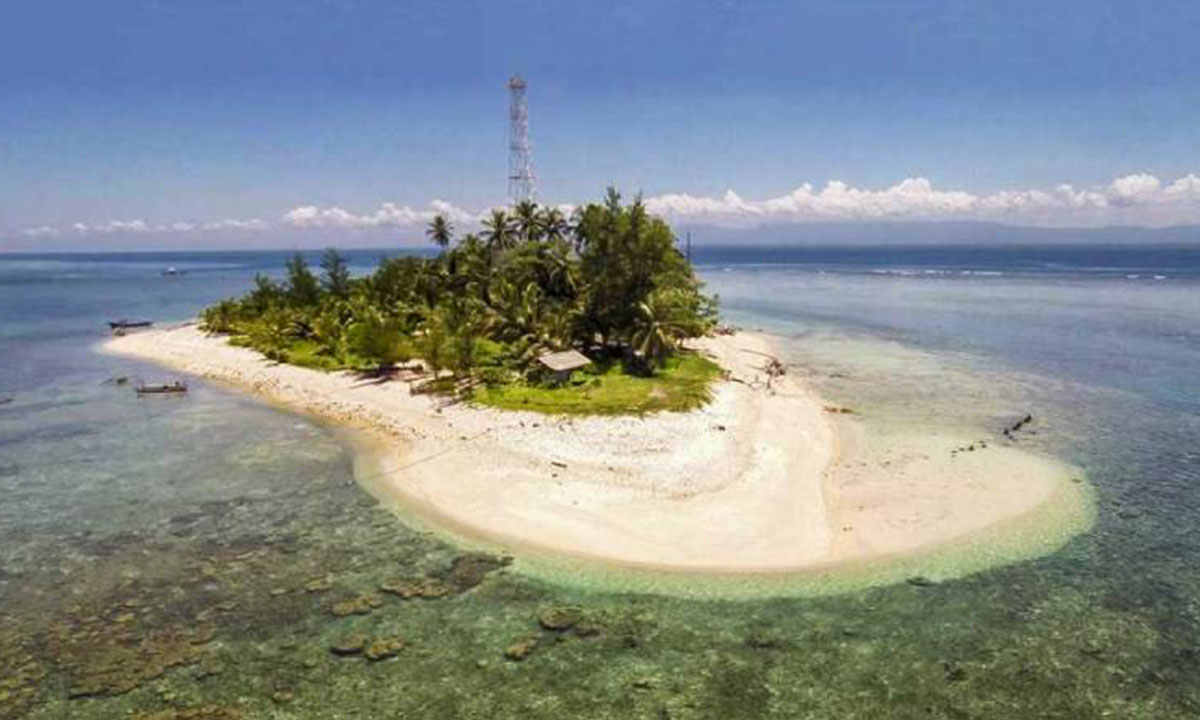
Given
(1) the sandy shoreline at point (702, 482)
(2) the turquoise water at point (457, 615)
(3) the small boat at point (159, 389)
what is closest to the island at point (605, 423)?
(1) the sandy shoreline at point (702, 482)

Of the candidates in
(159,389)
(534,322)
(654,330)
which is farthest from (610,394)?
(159,389)

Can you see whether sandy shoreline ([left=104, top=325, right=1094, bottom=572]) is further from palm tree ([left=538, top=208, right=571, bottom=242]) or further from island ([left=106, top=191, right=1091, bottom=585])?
palm tree ([left=538, top=208, right=571, bottom=242])

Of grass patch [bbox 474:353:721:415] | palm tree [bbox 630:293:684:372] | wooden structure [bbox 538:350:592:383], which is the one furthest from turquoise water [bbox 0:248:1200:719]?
palm tree [bbox 630:293:684:372]

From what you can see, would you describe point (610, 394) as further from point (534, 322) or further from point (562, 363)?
point (534, 322)

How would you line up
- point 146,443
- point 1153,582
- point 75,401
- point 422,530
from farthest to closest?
point 75,401, point 146,443, point 422,530, point 1153,582

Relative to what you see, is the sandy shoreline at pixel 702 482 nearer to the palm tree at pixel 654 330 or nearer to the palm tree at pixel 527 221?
the palm tree at pixel 654 330

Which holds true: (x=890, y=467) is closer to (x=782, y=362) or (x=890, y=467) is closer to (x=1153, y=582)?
(x=1153, y=582)

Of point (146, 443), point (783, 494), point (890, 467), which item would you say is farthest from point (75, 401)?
point (890, 467)
